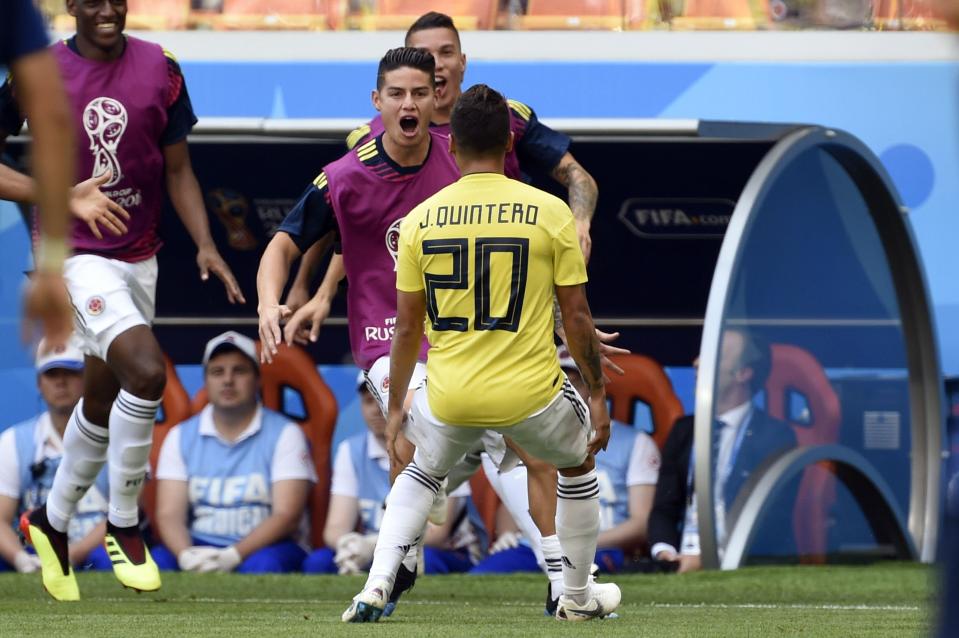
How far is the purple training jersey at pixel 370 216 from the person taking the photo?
6426mm

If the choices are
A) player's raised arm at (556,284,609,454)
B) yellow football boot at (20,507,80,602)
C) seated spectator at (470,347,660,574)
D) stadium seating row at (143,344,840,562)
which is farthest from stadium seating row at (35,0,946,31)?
player's raised arm at (556,284,609,454)

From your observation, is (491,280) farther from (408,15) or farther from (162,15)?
(162,15)

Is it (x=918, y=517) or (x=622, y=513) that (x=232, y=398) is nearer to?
(x=622, y=513)

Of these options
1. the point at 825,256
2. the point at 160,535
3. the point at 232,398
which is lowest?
the point at 160,535

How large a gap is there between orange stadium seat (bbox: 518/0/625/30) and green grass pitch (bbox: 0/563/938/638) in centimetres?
472

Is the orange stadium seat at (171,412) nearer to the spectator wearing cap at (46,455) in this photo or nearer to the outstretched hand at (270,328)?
the spectator wearing cap at (46,455)

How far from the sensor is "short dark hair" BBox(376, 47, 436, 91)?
6.24 meters

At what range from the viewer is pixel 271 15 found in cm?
1304

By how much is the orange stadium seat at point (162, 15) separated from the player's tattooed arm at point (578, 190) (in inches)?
269

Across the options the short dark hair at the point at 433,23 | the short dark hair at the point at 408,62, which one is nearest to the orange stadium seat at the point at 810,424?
the short dark hair at the point at 433,23

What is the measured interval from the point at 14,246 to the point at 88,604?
4.56 meters

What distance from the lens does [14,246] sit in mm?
11000

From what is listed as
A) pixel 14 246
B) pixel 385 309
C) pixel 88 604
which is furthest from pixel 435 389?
pixel 14 246

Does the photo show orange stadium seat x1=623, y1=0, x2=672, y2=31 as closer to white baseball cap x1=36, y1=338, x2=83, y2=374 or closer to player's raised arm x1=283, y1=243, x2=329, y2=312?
white baseball cap x1=36, y1=338, x2=83, y2=374
